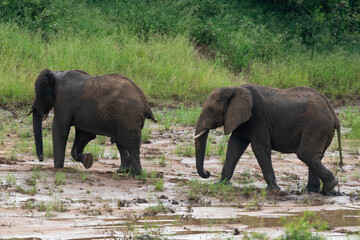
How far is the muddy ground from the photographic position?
6.02 meters

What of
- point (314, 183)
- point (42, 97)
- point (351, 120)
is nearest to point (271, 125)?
point (314, 183)

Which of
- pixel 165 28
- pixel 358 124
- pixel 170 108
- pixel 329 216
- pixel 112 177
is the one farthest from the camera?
pixel 165 28

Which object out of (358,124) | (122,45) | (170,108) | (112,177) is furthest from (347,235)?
(122,45)

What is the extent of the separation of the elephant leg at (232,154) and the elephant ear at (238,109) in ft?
1.29

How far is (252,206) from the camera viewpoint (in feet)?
24.2

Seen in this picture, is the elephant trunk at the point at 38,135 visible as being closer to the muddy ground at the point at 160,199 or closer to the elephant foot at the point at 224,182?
the muddy ground at the point at 160,199

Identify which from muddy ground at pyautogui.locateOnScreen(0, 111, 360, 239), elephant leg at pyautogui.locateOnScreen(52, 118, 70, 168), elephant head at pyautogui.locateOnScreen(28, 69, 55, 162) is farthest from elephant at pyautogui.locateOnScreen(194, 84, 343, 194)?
elephant head at pyautogui.locateOnScreen(28, 69, 55, 162)

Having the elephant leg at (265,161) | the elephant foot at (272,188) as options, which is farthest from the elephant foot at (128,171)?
the elephant foot at (272,188)

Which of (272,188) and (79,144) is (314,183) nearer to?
(272,188)

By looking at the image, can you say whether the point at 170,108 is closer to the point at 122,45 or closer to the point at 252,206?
the point at 122,45

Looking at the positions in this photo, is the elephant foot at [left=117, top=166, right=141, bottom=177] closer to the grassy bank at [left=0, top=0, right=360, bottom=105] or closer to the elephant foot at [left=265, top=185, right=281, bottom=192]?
the elephant foot at [left=265, top=185, right=281, bottom=192]

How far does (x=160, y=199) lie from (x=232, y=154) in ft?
4.99

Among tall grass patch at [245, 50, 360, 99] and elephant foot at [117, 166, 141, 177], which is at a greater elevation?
elephant foot at [117, 166, 141, 177]

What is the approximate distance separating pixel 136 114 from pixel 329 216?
305 cm
